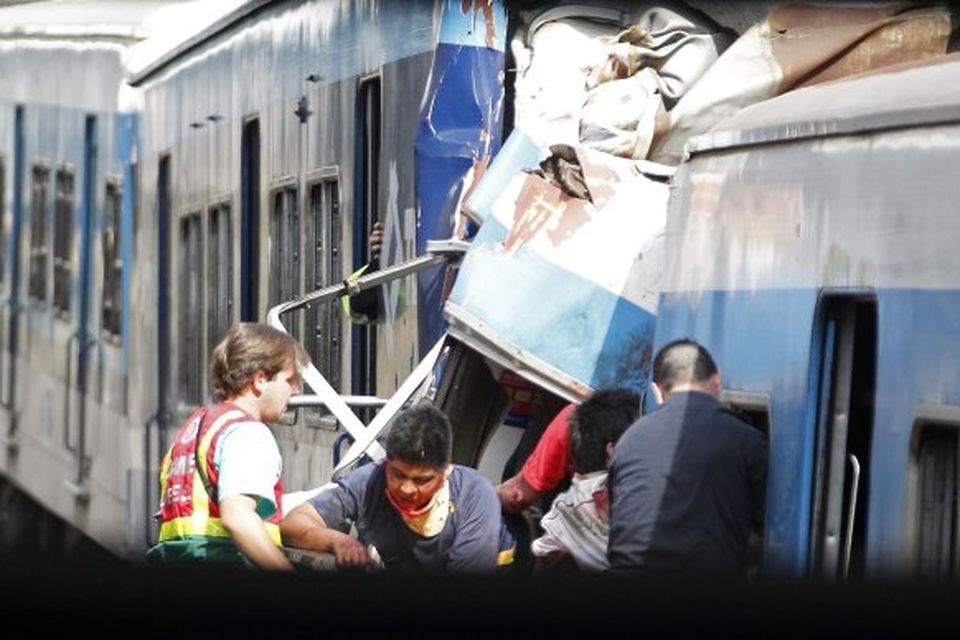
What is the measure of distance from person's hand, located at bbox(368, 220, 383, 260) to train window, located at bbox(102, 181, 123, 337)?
7392mm

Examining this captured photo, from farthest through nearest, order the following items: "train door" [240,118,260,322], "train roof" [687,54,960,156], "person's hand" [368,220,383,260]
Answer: "train door" [240,118,260,322] → "person's hand" [368,220,383,260] → "train roof" [687,54,960,156]

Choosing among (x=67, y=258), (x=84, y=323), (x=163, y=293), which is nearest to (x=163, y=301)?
(x=163, y=293)

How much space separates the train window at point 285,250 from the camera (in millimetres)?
12734

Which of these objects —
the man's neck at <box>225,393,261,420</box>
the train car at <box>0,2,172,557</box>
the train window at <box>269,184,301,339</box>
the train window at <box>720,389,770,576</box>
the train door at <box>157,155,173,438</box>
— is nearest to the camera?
the train window at <box>720,389,770,576</box>

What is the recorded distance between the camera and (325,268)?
1205 centimetres

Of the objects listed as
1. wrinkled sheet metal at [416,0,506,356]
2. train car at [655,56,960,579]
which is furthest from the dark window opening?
train car at [655,56,960,579]

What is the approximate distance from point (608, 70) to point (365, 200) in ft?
7.31

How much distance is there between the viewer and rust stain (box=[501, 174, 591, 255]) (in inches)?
333

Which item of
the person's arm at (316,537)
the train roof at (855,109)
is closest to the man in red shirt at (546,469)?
the person's arm at (316,537)

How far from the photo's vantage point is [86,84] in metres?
19.7

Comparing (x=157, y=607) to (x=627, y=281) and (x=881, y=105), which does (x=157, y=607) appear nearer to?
(x=881, y=105)

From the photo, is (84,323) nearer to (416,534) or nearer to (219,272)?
(219,272)

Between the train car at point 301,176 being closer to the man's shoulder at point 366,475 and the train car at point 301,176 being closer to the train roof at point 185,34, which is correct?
the train roof at point 185,34

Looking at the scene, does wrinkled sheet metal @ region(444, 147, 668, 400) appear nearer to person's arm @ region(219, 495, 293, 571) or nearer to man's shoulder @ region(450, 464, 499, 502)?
man's shoulder @ region(450, 464, 499, 502)
